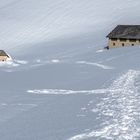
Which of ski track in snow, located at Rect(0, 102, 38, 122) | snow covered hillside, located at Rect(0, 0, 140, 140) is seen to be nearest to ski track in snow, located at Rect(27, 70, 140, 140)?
snow covered hillside, located at Rect(0, 0, 140, 140)

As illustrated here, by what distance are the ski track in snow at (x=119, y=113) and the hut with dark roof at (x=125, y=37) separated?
2611 centimetres

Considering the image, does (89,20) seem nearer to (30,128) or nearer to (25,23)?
(25,23)

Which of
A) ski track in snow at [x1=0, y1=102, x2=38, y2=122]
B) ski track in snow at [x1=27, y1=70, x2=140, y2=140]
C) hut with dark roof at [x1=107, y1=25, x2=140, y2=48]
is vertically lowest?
hut with dark roof at [x1=107, y1=25, x2=140, y2=48]

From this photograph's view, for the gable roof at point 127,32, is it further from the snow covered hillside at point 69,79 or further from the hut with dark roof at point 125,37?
the snow covered hillside at point 69,79

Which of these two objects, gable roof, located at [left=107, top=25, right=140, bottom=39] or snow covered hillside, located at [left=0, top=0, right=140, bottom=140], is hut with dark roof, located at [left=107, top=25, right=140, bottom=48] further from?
snow covered hillside, located at [left=0, top=0, right=140, bottom=140]

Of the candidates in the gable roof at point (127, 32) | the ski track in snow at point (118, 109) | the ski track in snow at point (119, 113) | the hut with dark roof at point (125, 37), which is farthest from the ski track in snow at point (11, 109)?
the gable roof at point (127, 32)

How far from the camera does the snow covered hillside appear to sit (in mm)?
18969

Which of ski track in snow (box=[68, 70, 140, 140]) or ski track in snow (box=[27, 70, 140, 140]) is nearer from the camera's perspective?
ski track in snow (box=[68, 70, 140, 140])

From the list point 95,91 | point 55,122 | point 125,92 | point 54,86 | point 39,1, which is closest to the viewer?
point 55,122

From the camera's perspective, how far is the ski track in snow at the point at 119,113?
17.0 meters

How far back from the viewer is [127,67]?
1428 inches

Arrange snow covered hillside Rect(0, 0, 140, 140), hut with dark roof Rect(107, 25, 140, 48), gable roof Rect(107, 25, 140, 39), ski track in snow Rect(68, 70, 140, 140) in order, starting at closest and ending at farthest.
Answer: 1. ski track in snow Rect(68, 70, 140, 140)
2. snow covered hillside Rect(0, 0, 140, 140)
3. hut with dark roof Rect(107, 25, 140, 48)
4. gable roof Rect(107, 25, 140, 39)

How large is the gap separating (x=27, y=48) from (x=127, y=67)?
31224 millimetres

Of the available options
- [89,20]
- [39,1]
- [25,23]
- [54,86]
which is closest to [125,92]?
[54,86]
